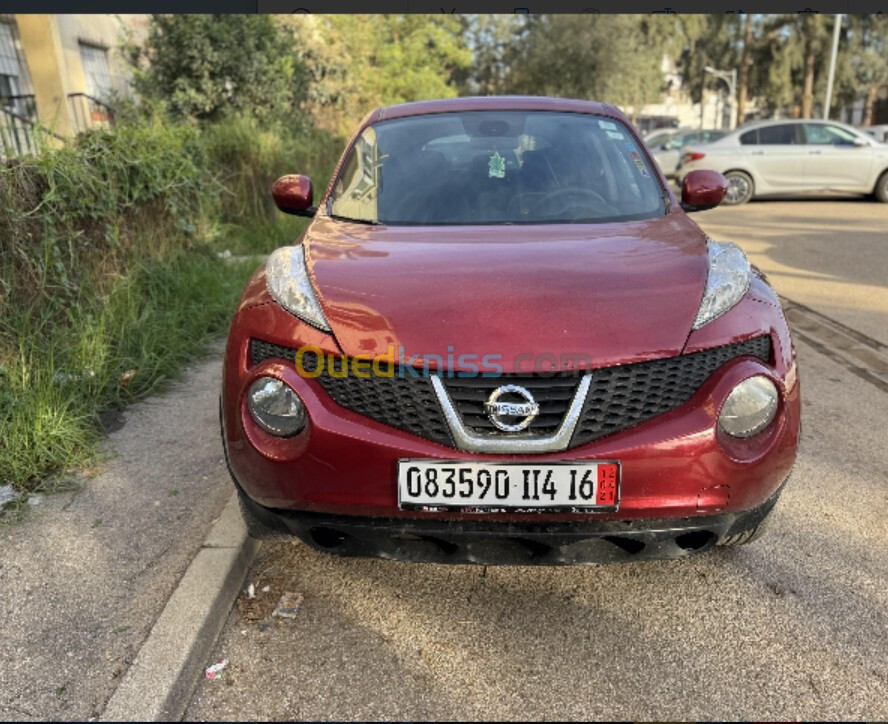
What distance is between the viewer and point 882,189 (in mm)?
14555

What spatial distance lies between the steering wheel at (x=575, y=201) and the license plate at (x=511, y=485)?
1.36m

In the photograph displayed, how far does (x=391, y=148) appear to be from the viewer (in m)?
3.60

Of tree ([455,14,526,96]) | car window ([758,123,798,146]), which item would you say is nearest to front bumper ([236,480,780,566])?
car window ([758,123,798,146])

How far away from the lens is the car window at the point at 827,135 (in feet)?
47.7

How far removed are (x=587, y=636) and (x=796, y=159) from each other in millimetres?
14803

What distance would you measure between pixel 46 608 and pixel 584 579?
5.93ft

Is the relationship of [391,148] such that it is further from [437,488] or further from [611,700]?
[611,700]

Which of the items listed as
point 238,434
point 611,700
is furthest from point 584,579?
point 238,434

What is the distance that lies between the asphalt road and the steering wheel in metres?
1.41

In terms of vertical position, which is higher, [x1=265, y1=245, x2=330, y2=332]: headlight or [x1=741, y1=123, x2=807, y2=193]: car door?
[x1=265, y1=245, x2=330, y2=332]: headlight

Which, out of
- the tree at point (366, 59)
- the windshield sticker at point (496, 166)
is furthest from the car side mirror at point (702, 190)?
the tree at point (366, 59)

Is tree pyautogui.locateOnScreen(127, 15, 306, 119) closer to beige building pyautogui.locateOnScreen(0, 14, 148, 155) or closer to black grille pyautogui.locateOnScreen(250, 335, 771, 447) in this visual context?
beige building pyautogui.locateOnScreen(0, 14, 148, 155)

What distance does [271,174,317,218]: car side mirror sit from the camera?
361 cm

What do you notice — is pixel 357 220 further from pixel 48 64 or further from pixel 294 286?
pixel 48 64
